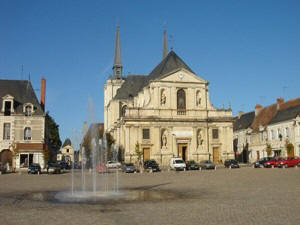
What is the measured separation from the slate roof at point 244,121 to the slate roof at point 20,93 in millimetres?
37440

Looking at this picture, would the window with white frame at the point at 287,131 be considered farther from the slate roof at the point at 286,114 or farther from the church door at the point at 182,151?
the church door at the point at 182,151

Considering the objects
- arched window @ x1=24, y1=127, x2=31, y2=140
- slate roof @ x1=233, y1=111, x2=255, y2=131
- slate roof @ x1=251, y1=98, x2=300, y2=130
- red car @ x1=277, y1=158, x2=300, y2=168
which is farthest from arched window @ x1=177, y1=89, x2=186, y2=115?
arched window @ x1=24, y1=127, x2=31, y2=140

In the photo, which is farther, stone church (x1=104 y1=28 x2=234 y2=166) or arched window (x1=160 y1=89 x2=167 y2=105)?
arched window (x1=160 y1=89 x2=167 y2=105)

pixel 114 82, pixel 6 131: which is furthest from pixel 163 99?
pixel 114 82

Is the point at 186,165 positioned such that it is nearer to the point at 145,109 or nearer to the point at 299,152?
the point at 145,109

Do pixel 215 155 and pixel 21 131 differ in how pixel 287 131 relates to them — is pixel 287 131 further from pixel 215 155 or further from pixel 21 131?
pixel 21 131

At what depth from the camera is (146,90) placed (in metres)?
51.9

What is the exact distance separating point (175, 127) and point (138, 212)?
1545 inches

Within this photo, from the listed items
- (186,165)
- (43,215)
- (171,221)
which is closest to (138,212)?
(171,221)

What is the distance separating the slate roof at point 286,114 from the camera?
4803 centimetres

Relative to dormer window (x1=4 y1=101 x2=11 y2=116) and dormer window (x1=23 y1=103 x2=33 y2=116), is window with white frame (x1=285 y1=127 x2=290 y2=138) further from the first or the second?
dormer window (x1=4 y1=101 x2=11 y2=116)

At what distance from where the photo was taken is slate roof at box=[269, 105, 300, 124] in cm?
4803

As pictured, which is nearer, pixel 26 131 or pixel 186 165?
pixel 186 165

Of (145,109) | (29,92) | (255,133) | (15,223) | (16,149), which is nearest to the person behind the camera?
(15,223)
